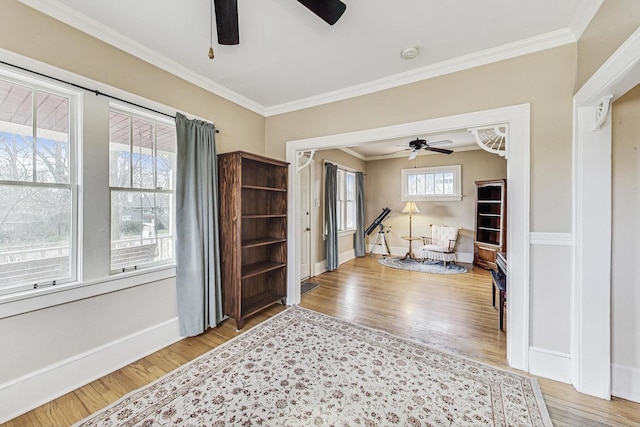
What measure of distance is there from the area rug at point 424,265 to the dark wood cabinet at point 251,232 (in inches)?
120

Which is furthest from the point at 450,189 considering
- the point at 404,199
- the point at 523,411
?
the point at 523,411

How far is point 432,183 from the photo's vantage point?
20.9ft

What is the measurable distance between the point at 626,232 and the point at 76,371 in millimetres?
4002

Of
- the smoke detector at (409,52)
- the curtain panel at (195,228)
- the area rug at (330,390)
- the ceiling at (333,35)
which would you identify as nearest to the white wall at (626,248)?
the area rug at (330,390)

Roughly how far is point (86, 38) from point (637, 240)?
4.16 meters

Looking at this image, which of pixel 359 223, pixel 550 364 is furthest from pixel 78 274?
pixel 359 223

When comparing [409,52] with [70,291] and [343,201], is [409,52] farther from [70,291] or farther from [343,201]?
[343,201]

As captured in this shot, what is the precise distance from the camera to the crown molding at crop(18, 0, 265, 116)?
1.72 meters

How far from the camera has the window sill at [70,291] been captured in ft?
5.28

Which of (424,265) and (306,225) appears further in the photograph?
(424,265)

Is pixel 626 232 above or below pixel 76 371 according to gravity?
above

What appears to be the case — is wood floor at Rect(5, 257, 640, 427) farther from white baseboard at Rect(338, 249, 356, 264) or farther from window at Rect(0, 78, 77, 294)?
window at Rect(0, 78, 77, 294)

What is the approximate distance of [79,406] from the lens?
5.54 ft

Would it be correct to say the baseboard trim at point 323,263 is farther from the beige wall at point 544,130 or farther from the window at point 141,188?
the beige wall at point 544,130
